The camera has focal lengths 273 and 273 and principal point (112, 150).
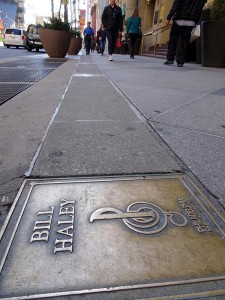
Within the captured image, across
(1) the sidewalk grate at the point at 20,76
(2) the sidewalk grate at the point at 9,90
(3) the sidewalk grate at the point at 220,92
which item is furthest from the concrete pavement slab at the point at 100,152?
(1) the sidewalk grate at the point at 20,76

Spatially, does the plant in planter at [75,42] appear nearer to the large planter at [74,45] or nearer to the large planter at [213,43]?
the large planter at [74,45]

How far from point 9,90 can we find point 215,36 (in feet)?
18.6

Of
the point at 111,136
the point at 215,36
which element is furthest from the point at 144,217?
the point at 215,36

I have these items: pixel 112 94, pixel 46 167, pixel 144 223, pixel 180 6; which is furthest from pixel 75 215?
pixel 180 6

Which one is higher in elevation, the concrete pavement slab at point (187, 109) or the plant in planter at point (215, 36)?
the plant in planter at point (215, 36)

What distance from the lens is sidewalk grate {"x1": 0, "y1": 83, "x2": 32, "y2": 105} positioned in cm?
339

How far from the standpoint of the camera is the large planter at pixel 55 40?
10141mm

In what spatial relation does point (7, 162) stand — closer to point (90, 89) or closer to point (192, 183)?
point (192, 183)

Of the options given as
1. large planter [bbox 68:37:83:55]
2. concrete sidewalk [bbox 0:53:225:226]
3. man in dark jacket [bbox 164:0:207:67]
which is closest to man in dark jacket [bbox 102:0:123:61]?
man in dark jacket [bbox 164:0:207:67]

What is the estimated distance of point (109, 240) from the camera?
1045 millimetres

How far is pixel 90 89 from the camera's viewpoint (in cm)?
389

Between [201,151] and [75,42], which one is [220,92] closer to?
[201,151]

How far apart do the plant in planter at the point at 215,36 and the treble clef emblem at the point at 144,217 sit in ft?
23.1

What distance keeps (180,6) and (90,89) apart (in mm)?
4566
